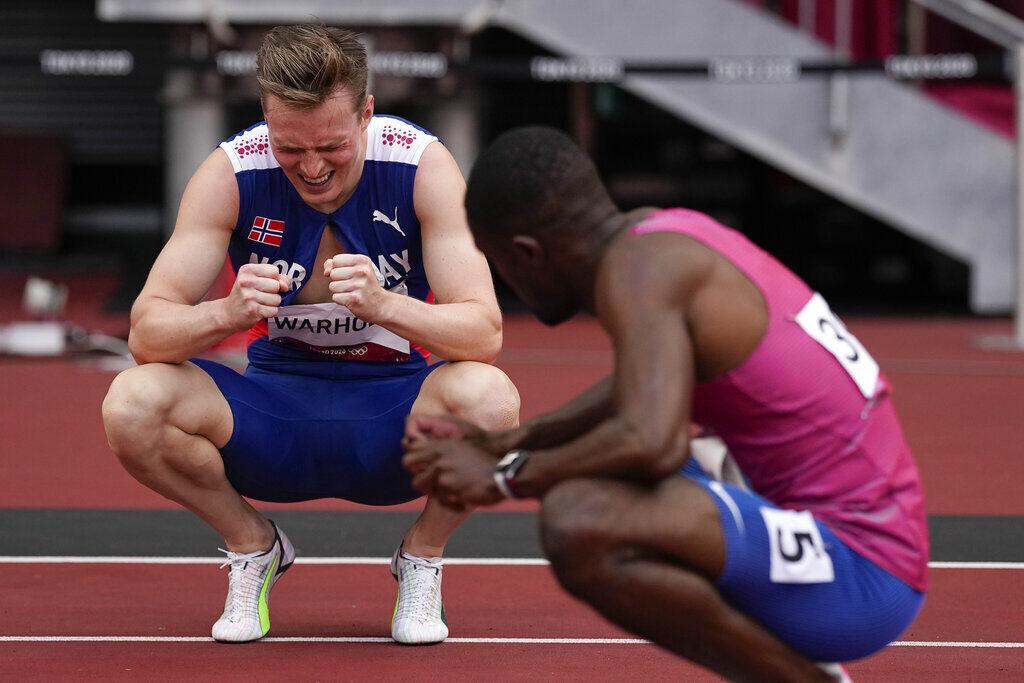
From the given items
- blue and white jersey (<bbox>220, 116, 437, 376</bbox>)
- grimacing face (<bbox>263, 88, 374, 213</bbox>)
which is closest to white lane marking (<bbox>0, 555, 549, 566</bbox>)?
blue and white jersey (<bbox>220, 116, 437, 376</bbox>)

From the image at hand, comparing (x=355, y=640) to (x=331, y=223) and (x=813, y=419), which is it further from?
(x=813, y=419)

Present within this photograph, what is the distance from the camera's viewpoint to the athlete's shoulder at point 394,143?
15.2 ft

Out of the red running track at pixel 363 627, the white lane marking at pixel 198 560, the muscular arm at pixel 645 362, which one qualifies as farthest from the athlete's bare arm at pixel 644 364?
the white lane marking at pixel 198 560

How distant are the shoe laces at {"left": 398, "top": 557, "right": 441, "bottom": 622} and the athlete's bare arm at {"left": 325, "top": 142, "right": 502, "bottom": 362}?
60cm

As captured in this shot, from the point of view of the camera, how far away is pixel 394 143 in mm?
4641

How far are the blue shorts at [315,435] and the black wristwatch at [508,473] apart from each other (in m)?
1.25

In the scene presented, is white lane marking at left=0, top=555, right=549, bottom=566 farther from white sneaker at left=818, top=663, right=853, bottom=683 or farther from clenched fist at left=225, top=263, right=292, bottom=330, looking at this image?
white sneaker at left=818, top=663, right=853, bottom=683

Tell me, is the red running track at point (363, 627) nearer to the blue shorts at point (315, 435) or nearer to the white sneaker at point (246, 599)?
the white sneaker at point (246, 599)

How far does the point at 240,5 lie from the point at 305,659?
10.9m

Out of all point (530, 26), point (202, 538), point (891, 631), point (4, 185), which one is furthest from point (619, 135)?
point (891, 631)

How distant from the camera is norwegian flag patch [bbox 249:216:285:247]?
458 centimetres

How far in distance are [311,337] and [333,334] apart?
0.07m

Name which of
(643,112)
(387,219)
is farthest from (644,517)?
(643,112)

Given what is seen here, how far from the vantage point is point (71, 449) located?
323 inches
